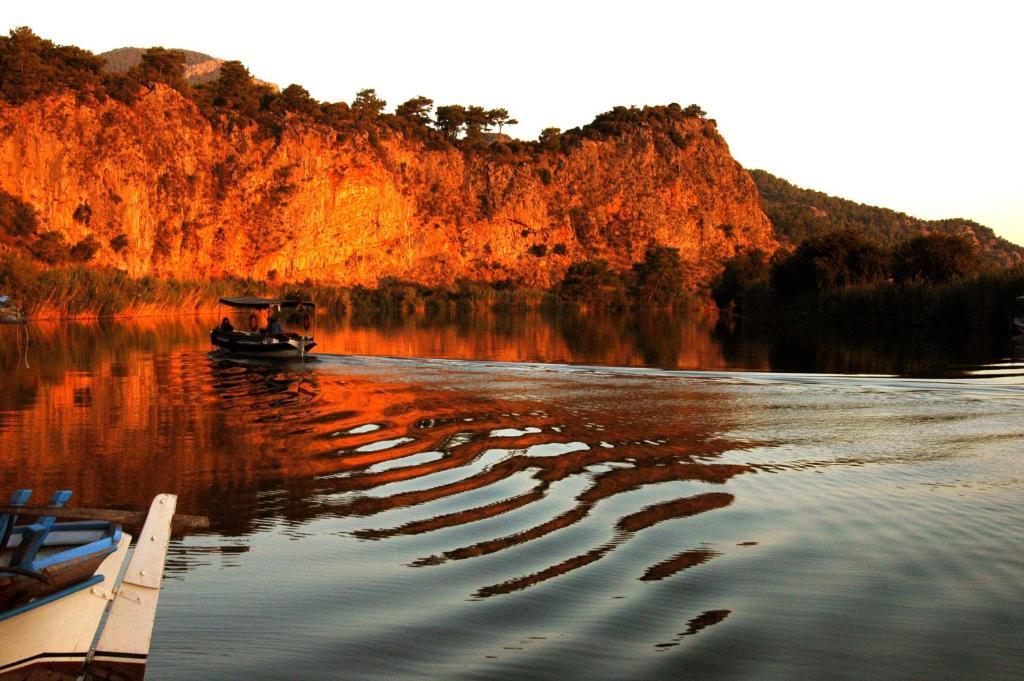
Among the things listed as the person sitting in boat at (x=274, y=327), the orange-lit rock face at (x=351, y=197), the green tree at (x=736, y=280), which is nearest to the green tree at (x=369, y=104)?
the orange-lit rock face at (x=351, y=197)

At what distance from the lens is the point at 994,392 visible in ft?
68.3

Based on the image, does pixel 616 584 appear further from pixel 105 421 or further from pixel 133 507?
pixel 105 421

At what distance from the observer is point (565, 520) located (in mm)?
9734

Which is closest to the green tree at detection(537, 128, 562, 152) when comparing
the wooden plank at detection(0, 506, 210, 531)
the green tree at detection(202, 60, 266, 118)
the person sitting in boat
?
the green tree at detection(202, 60, 266, 118)

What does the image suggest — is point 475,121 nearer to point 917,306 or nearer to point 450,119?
point 450,119

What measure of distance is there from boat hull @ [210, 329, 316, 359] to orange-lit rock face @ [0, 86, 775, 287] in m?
58.1

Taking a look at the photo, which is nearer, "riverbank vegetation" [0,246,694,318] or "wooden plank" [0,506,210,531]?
"wooden plank" [0,506,210,531]

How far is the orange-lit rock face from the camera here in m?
84.8

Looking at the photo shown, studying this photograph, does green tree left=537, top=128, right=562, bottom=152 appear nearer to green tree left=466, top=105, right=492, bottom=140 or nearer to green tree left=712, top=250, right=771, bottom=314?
green tree left=466, top=105, right=492, bottom=140

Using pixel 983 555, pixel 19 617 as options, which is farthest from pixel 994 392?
pixel 19 617

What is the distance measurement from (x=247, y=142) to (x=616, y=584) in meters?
101

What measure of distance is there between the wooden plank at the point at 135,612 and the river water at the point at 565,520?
96cm

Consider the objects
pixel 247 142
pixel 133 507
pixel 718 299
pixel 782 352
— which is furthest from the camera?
pixel 247 142

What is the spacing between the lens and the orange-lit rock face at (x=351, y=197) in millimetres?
84812
